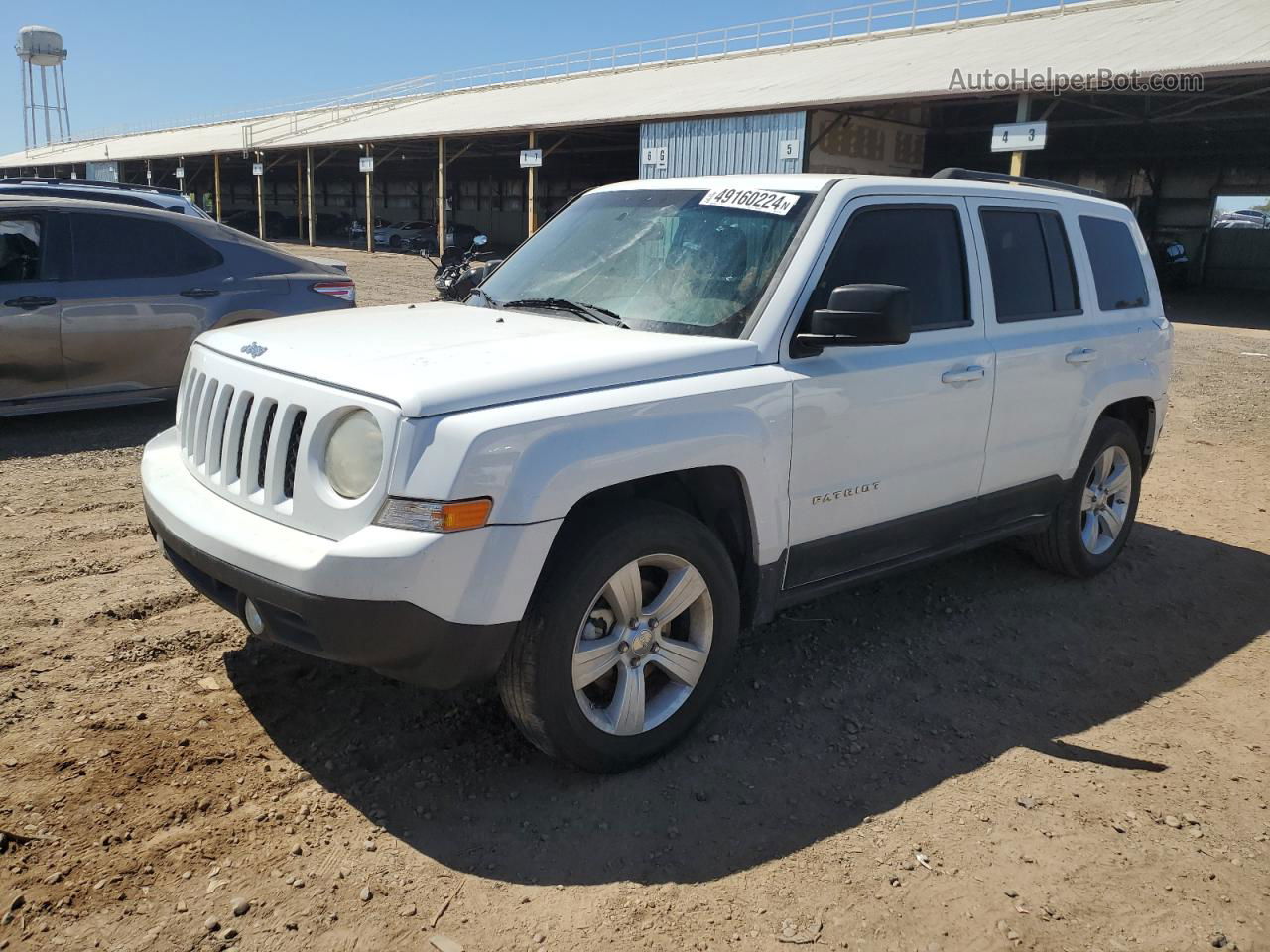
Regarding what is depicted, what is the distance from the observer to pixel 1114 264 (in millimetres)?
5328

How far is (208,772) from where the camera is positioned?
127 inches

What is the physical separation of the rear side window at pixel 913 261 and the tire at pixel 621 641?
112 centimetres

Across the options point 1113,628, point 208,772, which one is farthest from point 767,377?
point 1113,628

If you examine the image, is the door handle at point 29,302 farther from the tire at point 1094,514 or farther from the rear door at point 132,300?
the tire at point 1094,514

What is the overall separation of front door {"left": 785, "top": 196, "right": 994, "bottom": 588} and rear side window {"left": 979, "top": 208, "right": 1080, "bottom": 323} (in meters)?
0.22

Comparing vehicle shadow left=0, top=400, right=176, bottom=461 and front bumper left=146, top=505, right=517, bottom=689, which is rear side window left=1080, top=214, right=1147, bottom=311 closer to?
front bumper left=146, top=505, right=517, bottom=689

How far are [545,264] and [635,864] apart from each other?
257 cm

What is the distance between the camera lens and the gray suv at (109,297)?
275 inches

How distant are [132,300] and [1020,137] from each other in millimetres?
15927

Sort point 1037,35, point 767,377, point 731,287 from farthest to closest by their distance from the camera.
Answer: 1. point 1037,35
2. point 731,287
3. point 767,377

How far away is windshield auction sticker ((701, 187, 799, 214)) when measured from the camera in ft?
12.8

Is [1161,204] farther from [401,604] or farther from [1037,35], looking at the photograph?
[401,604]

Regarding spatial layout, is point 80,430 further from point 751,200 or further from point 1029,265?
point 1029,265

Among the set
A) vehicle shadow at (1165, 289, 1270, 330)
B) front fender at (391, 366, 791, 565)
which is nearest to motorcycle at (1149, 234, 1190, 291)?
vehicle shadow at (1165, 289, 1270, 330)
